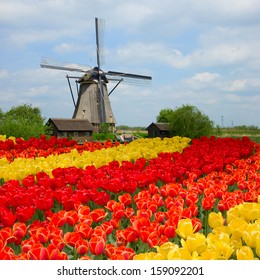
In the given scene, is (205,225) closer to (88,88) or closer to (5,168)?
(5,168)

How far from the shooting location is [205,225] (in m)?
4.67

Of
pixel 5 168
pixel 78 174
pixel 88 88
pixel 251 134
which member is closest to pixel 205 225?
pixel 78 174

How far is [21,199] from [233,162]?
577 centimetres

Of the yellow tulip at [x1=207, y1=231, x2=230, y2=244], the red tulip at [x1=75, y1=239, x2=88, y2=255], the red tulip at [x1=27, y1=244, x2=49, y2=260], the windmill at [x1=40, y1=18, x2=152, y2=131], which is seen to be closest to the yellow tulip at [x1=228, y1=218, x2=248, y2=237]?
the yellow tulip at [x1=207, y1=231, x2=230, y2=244]

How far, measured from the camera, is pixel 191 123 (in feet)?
152

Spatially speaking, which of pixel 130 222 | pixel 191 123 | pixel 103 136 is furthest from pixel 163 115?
pixel 130 222

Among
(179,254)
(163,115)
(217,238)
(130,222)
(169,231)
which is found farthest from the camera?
(163,115)

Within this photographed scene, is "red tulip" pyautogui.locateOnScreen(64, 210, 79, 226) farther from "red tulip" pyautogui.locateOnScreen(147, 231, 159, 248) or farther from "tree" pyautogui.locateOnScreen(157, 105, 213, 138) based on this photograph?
"tree" pyautogui.locateOnScreen(157, 105, 213, 138)

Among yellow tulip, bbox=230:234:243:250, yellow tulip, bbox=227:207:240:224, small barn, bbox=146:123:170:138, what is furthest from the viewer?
small barn, bbox=146:123:170:138

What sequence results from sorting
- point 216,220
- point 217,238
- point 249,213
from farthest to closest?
1. point 249,213
2. point 216,220
3. point 217,238

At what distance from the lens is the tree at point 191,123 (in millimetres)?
46438

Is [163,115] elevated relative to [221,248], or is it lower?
elevated

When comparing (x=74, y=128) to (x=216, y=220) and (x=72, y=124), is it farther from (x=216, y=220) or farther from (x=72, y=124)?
(x=216, y=220)

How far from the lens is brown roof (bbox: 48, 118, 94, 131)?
4528 cm
